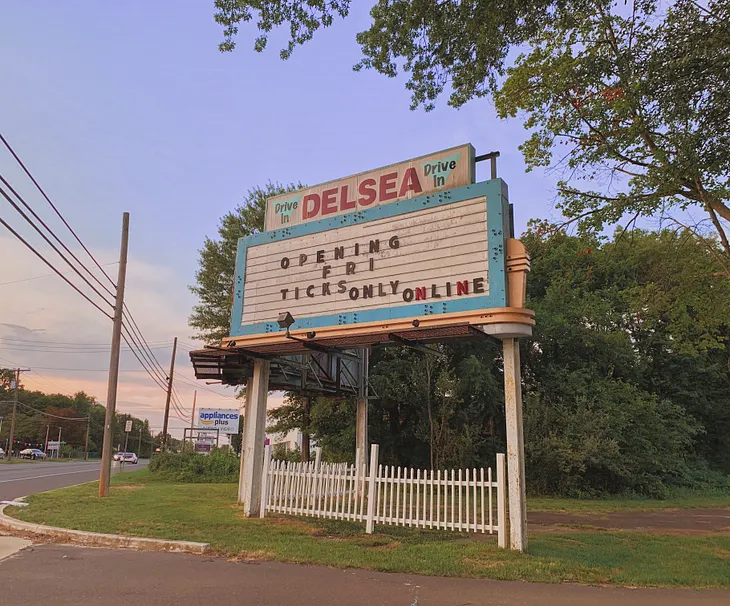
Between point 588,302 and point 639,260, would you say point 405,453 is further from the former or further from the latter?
point 639,260

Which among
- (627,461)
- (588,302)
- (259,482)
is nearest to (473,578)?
(259,482)

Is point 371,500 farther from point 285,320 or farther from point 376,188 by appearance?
point 376,188

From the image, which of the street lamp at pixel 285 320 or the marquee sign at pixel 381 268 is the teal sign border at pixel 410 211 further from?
the street lamp at pixel 285 320

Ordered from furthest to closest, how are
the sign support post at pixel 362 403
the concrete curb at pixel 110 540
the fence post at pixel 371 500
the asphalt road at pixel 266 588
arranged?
the sign support post at pixel 362 403 → the fence post at pixel 371 500 → the concrete curb at pixel 110 540 → the asphalt road at pixel 266 588

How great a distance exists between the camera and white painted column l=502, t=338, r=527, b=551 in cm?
838

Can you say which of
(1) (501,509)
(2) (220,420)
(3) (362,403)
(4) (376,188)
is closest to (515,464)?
(1) (501,509)

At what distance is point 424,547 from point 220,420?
27.5 m

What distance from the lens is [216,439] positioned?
35.3 meters

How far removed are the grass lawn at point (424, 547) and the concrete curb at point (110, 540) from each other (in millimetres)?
312

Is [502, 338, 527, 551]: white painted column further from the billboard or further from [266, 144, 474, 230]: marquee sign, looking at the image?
the billboard

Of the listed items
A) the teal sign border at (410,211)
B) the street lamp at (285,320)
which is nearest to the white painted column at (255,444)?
the teal sign border at (410,211)

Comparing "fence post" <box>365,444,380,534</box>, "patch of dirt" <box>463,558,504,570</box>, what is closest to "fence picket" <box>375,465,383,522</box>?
"fence post" <box>365,444,380,534</box>

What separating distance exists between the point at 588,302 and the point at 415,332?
57.3ft

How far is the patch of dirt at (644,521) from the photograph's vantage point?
11.8m
